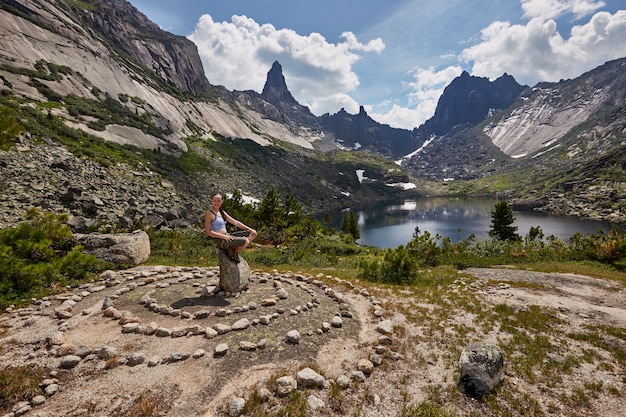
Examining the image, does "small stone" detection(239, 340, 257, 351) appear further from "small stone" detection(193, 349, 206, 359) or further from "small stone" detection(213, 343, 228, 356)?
"small stone" detection(193, 349, 206, 359)

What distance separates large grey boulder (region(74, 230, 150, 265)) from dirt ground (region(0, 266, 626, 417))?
209 inches

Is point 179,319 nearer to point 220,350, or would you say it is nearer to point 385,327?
point 220,350

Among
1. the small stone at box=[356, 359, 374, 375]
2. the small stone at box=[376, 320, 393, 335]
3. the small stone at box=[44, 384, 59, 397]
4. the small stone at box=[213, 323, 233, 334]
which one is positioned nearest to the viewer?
the small stone at box=[44, 384, 59, 397]

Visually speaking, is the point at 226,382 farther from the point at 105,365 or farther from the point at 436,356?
the point at 436,356

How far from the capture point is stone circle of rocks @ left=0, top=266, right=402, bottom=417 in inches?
292

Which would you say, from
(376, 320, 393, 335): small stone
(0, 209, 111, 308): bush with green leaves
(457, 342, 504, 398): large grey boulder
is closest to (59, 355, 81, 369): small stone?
(0, 209, 111, 308): bush with green leaves

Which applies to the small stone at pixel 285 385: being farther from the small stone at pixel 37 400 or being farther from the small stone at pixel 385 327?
the small stone at pixel 37 400

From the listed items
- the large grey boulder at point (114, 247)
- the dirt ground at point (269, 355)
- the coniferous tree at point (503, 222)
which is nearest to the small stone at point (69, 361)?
the dirt ground at point (269, 355)

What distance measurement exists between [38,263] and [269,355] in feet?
47.6

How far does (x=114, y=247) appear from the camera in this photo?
18.8 meters

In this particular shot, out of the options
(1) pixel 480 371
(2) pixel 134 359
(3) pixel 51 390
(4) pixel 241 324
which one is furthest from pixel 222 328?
(1) pixel 480 371

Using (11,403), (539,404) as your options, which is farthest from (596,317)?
(11,403)

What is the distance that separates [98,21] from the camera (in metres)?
193

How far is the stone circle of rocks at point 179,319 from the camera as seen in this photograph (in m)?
7.41
